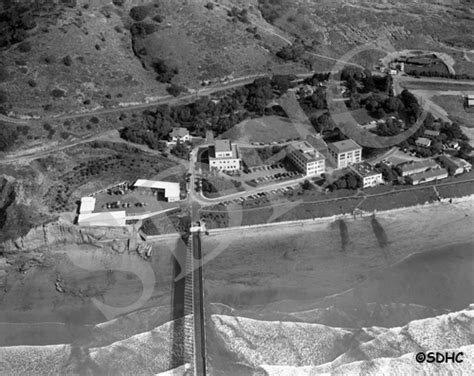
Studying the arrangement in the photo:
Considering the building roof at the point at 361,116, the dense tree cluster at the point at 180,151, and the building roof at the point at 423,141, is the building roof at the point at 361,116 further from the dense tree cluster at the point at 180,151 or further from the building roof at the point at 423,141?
the dense tree cluster at the point at 180,151

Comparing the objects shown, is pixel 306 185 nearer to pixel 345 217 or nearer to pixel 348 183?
pixel 348 183

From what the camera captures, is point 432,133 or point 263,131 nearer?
point 432,133

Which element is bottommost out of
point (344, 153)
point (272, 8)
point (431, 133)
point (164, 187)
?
point (164, 187)

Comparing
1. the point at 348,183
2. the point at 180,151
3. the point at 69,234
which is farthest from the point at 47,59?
the point at 348,183

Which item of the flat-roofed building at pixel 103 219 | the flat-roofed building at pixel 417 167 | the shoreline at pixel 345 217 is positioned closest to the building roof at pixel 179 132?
the flat-roofed building at pixel 103 219

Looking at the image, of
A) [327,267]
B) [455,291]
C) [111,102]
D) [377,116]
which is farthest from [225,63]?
[455,291]

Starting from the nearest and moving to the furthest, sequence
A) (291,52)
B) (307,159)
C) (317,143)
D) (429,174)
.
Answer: (429,174) → (307,159) → (317,143) → (291,52)
